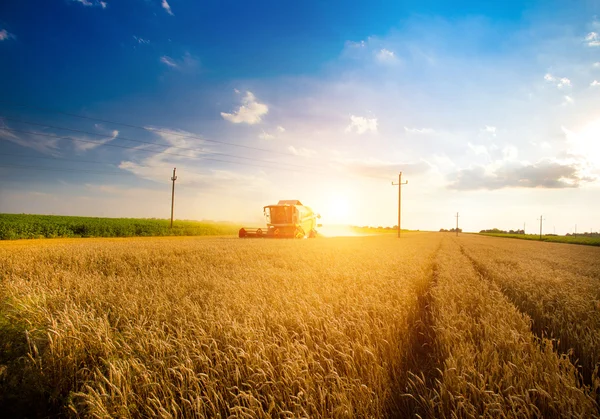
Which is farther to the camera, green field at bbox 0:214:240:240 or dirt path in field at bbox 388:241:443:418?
green field at bbox 0:214:240:240

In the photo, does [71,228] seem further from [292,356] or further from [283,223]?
[292,356]

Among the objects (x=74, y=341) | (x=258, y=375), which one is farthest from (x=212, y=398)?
(x=74, y=341)

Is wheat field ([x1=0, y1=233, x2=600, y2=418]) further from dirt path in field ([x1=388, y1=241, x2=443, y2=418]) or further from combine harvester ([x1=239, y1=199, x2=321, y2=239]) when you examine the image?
combine harvester ([x1=239, y1=199, x2=321, y2=239])

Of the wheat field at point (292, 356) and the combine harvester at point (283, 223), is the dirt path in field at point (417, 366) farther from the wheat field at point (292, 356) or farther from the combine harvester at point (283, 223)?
the combine harvester at point (283, 223)

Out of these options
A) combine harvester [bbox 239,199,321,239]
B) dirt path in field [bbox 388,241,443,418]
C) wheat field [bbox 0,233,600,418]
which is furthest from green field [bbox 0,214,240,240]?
dirt path in field [bbox 388,241,443,418]

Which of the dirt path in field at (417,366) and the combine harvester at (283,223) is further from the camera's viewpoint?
the combine harvester at (283,223)

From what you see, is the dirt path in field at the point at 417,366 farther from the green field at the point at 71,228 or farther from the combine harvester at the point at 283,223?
the green field at the point at 71,228

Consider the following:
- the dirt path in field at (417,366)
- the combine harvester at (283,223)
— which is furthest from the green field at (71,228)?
the dirt path in field at (417,366)

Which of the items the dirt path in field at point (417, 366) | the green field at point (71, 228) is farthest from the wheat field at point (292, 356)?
the green field at point (71, 228)

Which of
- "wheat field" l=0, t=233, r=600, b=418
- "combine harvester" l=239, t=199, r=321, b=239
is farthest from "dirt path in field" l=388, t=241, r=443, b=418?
"combine harvester" l=239, t=199, r=321, b=239

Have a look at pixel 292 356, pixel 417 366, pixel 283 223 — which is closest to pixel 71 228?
pixel 283 223

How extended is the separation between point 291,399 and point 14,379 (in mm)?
3027

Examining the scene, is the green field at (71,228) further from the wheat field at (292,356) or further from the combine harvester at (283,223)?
the wheat field at (292,356)

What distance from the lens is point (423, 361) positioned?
3.27 meters
